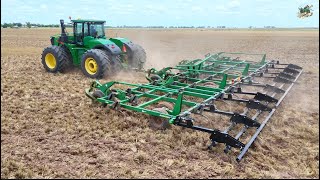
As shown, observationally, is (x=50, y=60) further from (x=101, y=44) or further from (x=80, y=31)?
(x=101, y=44)

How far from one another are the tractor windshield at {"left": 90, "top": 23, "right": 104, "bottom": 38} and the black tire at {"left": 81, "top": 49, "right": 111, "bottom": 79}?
1215 mm

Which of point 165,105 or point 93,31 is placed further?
point 93,31

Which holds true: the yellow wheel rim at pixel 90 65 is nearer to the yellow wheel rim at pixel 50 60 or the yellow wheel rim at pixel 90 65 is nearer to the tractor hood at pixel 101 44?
the tractor hood at pixel 101 44

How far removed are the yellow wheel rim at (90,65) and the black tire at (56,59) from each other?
1108mm

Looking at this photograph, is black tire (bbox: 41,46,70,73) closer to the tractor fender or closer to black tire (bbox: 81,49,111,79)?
black tire (bbox: 81,49,111,79)

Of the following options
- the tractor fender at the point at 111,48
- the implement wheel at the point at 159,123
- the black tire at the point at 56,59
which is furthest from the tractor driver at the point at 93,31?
the implement wheel at the point at 159,123

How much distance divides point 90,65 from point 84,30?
4.60 ft

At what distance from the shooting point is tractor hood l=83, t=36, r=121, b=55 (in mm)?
9734

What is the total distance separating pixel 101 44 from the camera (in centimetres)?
988

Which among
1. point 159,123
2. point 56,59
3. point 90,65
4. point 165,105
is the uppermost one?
point 56,59

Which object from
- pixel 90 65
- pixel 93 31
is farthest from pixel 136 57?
pixel 90 65

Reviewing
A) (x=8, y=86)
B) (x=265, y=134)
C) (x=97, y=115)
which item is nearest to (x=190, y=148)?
(x=265, y=134)

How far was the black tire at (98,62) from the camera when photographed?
9312 mm

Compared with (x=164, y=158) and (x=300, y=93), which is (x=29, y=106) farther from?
(x=300, y=93)
